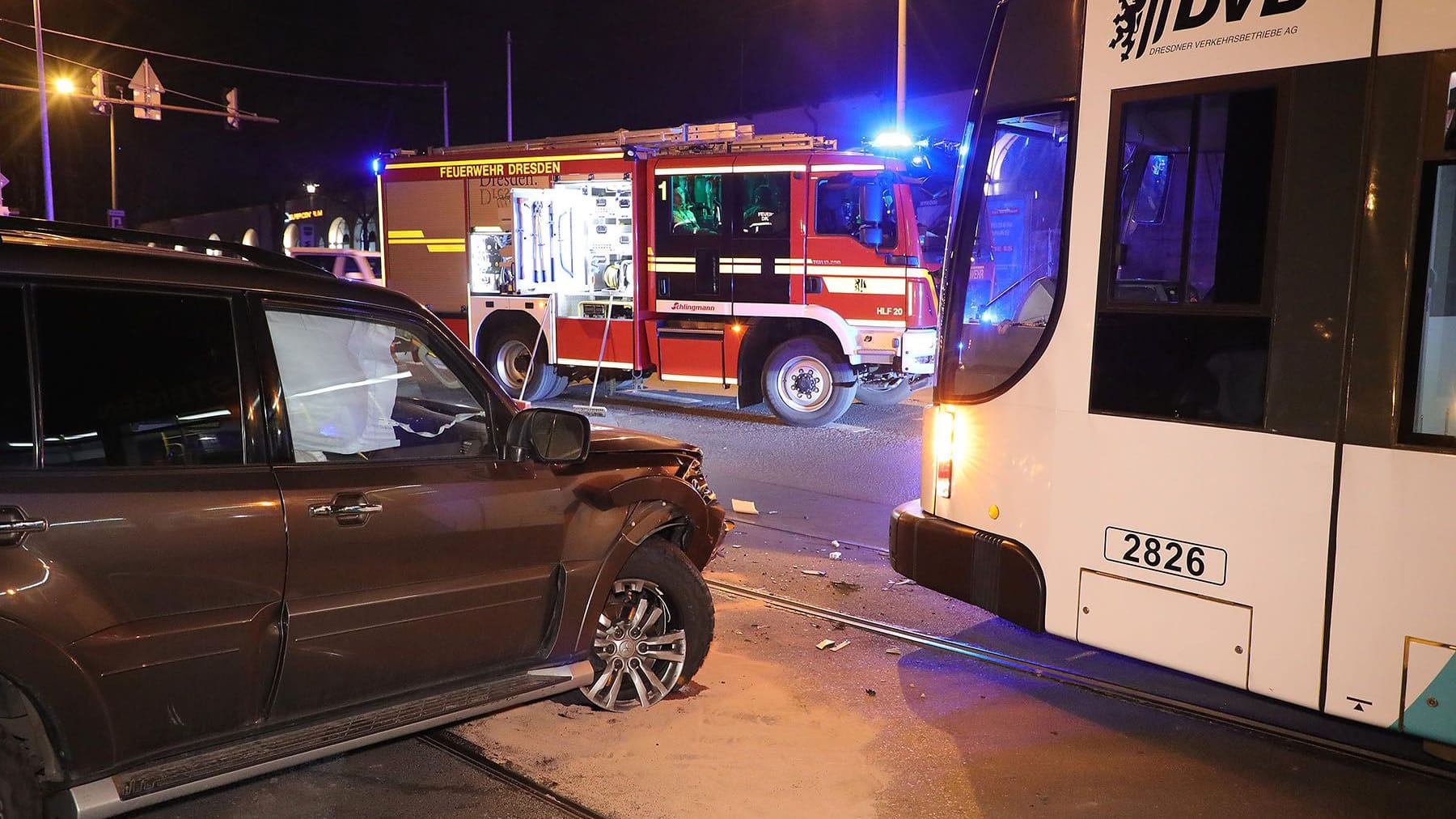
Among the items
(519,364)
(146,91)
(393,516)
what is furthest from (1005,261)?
(146,91)

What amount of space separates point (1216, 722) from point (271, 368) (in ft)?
13.7

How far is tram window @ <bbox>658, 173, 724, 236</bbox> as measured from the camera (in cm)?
1381

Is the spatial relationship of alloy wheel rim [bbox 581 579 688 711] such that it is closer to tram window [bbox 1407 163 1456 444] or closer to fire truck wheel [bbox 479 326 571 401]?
tram window [bbox 1407 163 1456 444]

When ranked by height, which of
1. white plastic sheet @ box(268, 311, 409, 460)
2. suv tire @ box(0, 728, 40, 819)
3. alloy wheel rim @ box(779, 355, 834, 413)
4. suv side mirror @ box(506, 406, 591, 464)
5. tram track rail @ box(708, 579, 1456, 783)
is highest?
white plastic sheet @ box(268, 311, 409, 460)

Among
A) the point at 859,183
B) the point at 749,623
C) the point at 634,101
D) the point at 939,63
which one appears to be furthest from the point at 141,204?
the point at 749,623

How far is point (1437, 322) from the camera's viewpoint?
3.75 m

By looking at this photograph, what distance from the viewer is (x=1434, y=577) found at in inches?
146

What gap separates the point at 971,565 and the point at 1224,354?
1529mm

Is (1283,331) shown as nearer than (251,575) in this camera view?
No

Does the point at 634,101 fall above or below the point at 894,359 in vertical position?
above

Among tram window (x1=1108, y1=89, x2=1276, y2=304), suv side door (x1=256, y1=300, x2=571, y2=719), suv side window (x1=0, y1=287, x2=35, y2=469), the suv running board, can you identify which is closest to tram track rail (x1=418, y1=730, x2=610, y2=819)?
the suv running board

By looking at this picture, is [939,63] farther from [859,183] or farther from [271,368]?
[271,368]

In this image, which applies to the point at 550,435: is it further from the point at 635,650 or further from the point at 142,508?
the point at 142,508

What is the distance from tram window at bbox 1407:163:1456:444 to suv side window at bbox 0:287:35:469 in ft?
14.3
